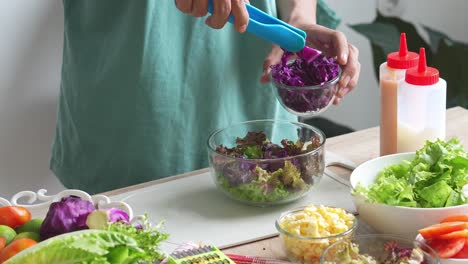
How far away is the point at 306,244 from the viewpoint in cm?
114

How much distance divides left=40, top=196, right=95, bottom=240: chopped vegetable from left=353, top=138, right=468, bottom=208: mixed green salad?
0.42 m

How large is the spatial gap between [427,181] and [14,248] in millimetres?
626

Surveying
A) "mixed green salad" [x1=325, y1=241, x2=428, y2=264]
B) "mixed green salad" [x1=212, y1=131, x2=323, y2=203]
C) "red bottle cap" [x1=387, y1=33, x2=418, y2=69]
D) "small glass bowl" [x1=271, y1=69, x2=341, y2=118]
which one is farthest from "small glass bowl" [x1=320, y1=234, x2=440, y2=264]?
"red bottle cap" [x1=387, y1=33, x2=418, y2=69]

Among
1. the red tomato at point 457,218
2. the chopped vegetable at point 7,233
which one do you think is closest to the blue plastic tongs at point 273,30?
the red tomato at point 457,218

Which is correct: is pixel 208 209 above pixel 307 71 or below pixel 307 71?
below

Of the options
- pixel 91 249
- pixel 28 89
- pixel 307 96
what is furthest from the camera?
pixel 28 89

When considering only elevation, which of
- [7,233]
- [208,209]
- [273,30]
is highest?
[273,30]

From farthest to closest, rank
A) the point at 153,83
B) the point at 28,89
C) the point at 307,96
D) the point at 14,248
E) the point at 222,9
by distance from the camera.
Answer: the point at 28,89, the point at 153,83, the point at 307,96, the point at 222,9, the point at 14,248

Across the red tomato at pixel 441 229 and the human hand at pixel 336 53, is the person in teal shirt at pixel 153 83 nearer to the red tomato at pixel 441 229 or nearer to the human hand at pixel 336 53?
the human hand at pixel 336 53

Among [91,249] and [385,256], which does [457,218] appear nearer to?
[385,256]

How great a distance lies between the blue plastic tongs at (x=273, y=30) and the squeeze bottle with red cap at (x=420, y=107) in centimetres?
22

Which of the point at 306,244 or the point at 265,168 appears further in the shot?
the point at 265,168

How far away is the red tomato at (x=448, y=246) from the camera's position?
1081mm

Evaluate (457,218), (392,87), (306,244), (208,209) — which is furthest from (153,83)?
(457,218)
